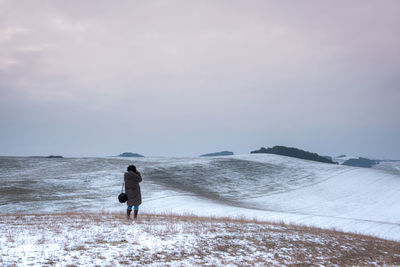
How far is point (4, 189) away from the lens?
3928 cm

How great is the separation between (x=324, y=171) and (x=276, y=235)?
5833 cm

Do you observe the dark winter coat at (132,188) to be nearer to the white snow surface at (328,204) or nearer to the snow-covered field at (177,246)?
the snow-covered field at (177,246)

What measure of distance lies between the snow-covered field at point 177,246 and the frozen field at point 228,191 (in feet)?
32.8

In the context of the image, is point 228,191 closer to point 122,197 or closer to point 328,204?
point 328,204

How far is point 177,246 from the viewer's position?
14.0m

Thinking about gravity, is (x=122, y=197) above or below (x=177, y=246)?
above

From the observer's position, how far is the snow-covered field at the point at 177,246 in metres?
11.7

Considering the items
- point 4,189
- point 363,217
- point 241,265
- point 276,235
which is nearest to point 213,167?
point 363,217

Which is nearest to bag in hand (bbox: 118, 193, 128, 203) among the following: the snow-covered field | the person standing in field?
the person standing in field

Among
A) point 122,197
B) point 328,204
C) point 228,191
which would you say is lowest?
point 328,204

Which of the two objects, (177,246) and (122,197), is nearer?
(177,246)

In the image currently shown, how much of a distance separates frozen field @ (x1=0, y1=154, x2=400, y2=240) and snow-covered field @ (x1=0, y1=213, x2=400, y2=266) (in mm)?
10007

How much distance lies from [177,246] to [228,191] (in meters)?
38.6

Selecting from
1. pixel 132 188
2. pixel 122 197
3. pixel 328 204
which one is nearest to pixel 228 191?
pixel 328 204
